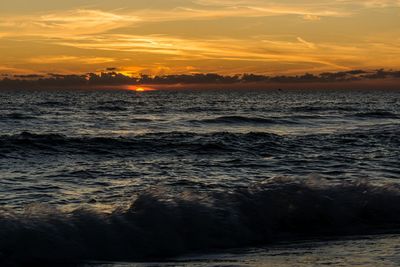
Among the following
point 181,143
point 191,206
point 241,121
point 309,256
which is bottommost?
point 241,121

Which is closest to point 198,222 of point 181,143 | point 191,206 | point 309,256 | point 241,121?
point 191,206

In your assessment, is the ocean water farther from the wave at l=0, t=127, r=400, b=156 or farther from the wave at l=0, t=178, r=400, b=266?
the wave at l=0, t=127, r=400, b=156

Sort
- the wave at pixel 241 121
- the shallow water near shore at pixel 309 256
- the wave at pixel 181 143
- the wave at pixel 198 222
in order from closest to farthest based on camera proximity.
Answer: the shallow water near shore at pixel 309 256, the wave at pixel 198 222, the wave at pixel 181 143, the wave at pixel 241 121

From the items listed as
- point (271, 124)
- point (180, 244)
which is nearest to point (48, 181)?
point (180, 244)

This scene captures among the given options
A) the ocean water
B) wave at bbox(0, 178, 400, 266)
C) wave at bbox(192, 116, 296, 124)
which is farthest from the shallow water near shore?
wave at bbox(192, 116, 296, 124)

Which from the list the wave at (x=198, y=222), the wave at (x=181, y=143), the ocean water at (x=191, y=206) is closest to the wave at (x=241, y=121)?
the wave at (x=181, y=143)

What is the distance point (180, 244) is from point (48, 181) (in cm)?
775

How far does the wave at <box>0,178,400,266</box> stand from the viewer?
8.48 m

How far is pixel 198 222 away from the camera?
9766 millimetres

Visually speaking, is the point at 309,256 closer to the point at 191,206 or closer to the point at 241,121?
the point at 191,206

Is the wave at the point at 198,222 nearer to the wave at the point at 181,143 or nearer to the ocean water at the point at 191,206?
the ocean water at the point at 191,206

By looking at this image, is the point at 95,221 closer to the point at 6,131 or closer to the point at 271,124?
the point at 6,131

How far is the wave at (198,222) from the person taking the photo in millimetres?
8477

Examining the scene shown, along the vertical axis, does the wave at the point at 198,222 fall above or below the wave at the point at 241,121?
above
